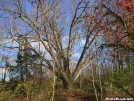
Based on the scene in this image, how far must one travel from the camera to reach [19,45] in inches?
755

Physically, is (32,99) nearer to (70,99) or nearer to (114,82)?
(70,99)

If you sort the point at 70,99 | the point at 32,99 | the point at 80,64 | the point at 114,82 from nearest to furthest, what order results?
the point at 114,82 < the point at 32,99 < the point at 70,99 < the point at 80,64

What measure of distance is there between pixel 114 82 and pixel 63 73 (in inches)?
413

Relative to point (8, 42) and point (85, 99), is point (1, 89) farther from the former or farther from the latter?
point (8, 42)

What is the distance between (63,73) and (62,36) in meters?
3.13

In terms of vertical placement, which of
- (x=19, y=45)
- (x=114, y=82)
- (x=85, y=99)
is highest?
(x=19, y=45)

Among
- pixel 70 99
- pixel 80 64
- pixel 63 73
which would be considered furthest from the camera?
pixel 80 64

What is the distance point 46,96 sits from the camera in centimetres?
1030

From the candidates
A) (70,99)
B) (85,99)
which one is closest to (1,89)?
(70,99)

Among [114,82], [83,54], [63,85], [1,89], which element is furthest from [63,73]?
[114,82]

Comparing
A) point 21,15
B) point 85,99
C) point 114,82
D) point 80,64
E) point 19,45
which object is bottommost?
point 85,99

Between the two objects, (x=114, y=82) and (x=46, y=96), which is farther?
(x=46, y=96)

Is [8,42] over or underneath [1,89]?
over

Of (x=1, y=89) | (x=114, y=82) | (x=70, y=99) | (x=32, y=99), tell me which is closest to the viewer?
(x=114, y=82)
